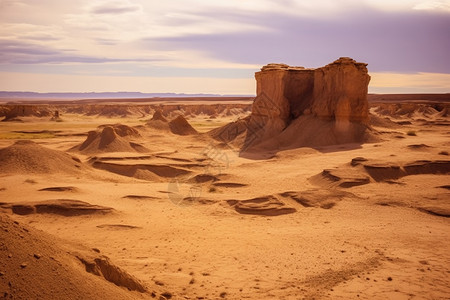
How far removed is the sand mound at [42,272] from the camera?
3693mm

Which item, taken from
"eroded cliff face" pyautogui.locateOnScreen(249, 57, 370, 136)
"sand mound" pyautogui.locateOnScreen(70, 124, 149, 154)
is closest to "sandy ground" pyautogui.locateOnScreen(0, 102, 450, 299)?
"sand mound" pyautogui.locateOnScreen(70, 124, 149, 154)

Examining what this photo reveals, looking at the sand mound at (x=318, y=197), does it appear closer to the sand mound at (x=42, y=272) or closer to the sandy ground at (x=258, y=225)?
the sandy ground at (x=258, y=225)

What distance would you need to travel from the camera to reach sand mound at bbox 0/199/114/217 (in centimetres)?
945

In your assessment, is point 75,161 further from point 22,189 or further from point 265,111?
point 265,111

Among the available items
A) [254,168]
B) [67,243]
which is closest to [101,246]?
[67,243]

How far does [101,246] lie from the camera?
24.6 feet

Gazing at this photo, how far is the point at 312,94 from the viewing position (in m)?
23.1

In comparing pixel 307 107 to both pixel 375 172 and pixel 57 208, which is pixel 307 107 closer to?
pixel 375 172

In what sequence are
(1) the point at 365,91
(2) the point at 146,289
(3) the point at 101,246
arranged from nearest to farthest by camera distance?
(2) the point at 146,289
(3) the point at 101,246
(1) the point at 365,91

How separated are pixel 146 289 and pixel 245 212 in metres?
5.39

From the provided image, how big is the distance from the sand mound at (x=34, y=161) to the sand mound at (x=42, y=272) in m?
10.0

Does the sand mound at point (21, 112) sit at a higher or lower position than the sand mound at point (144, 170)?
higher

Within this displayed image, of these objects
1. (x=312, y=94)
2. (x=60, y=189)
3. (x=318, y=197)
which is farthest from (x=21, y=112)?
(x=318, y=197)

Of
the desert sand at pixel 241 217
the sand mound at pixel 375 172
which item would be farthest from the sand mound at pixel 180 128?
the sand mound at pixel 375 172
